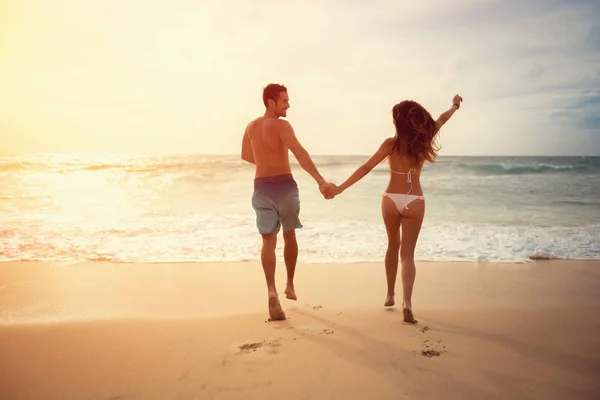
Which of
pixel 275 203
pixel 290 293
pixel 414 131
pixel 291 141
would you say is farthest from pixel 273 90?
pixel 290 293

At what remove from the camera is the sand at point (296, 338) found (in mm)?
2580

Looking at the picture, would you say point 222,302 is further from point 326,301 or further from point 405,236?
point 405,236

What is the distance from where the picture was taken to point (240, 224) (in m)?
9.93

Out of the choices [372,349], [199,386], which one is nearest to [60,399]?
[199,386]

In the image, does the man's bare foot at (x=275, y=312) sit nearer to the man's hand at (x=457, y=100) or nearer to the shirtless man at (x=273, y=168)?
the shirtless man at (x=273, y=168)

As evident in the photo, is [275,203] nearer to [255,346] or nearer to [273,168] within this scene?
[273,168]

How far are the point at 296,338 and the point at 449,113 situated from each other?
100 inches

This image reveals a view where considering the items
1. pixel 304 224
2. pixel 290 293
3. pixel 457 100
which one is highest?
pixel 457 100

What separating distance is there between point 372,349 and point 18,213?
11.4 m

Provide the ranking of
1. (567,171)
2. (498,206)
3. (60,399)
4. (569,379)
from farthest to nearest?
(567,171)
(498,206)
(569,379)
(60,399)

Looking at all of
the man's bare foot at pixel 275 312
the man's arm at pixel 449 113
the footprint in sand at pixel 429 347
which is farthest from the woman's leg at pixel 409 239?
the man's bare foot at pixel 275 312

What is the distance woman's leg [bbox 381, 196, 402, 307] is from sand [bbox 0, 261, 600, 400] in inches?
10.4

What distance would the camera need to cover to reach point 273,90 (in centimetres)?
406

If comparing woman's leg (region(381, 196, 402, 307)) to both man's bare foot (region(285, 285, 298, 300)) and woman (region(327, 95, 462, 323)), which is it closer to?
woman (region(327, 95, 462, 323))
